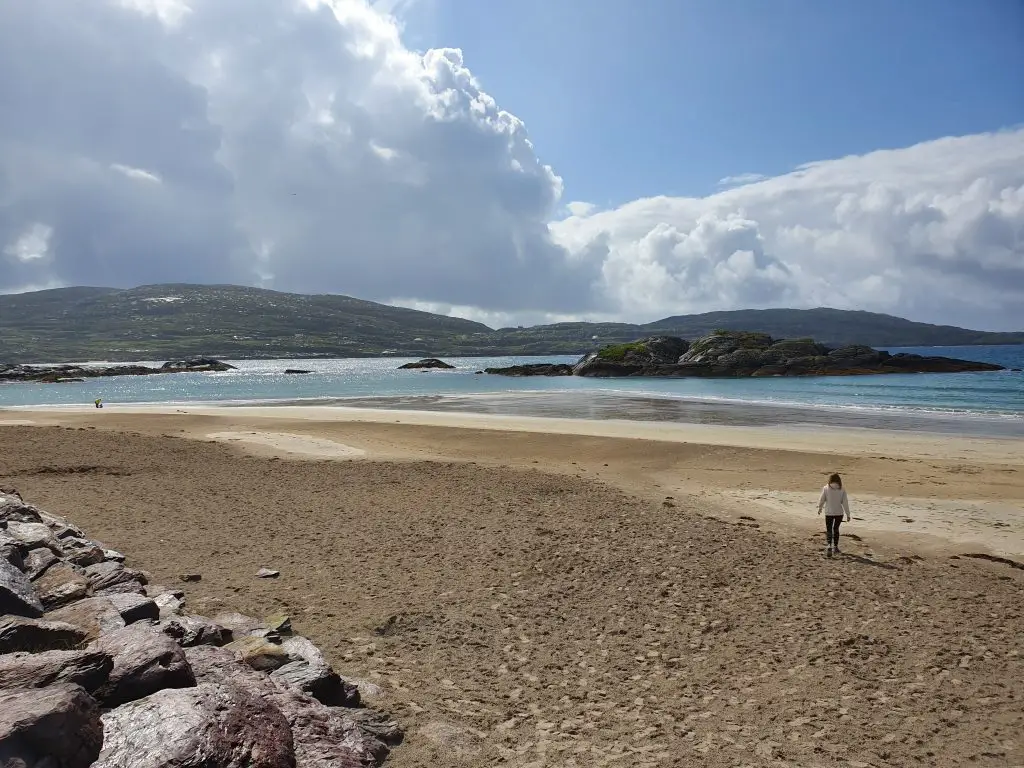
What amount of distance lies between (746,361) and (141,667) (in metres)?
96.8

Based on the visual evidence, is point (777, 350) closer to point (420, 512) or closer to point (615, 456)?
point (615, 456)

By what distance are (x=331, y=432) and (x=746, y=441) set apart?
64.7 ft

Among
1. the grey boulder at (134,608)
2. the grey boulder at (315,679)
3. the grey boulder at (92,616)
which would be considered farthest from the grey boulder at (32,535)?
the grey boulder at (315,679)

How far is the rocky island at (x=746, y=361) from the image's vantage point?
299ft

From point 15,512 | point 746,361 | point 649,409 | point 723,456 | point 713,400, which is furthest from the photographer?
point 746,361

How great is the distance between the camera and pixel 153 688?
16.3 feet

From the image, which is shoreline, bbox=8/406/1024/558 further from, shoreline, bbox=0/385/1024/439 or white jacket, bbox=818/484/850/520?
shoreline, bbox=0/385/1024/439

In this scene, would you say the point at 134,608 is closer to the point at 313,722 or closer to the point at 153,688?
the point at 153,688

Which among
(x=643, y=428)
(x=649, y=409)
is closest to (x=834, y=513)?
(x=643, y=428)

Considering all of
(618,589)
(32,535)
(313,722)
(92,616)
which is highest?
(32,535)

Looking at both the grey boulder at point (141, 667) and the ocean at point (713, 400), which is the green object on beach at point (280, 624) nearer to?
the grey boulder at point (141, 667)

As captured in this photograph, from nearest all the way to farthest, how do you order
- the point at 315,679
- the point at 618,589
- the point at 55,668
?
the point at 55,668 → the point at 315,679 → the point at 618,589

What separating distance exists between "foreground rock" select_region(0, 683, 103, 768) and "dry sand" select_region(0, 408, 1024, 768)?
2.73m

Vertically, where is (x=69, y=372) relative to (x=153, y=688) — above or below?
above
